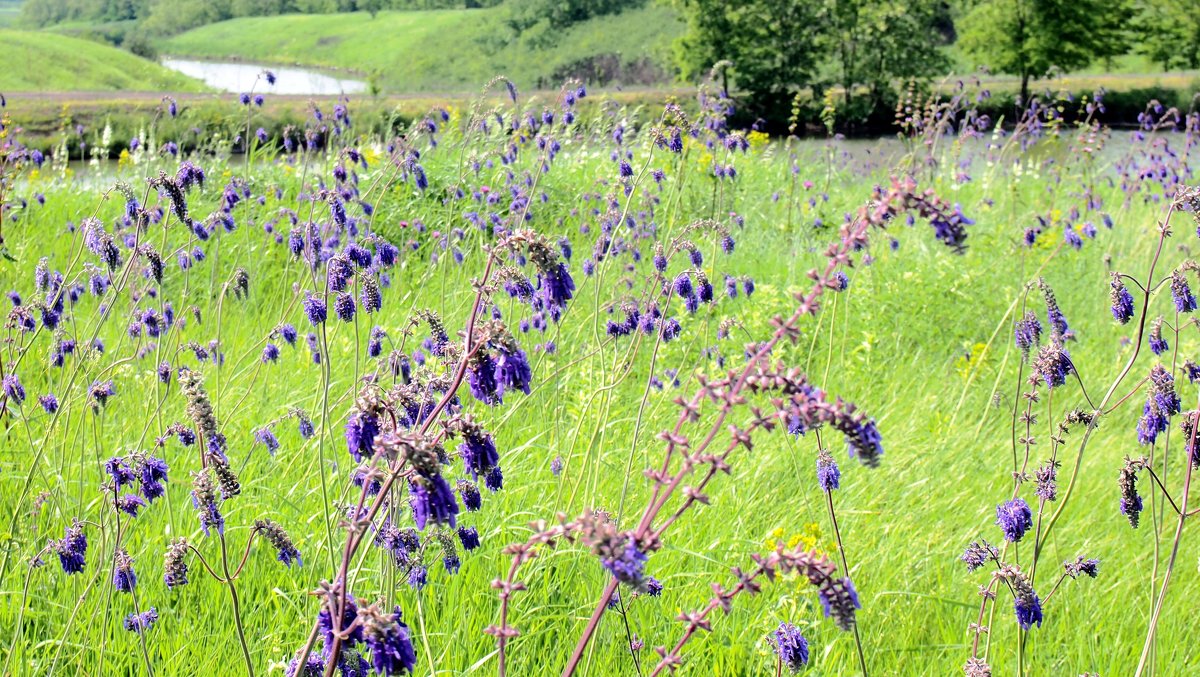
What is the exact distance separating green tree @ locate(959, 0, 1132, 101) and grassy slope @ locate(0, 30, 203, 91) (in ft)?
79.8

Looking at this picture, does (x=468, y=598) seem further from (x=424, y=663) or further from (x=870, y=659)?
Result: (x=870, y=659)

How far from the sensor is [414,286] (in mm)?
5738

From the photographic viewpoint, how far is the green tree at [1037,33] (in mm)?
29078

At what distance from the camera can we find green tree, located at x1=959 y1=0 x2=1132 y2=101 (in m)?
29.1

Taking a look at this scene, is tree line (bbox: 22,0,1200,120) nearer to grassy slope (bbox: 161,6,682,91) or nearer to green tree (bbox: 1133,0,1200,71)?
green tree (bbox: 1133,0,1200,71)

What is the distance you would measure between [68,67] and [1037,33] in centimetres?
3309

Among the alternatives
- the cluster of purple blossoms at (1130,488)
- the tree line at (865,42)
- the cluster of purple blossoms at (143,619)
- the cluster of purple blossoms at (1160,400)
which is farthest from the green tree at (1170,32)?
the cluster of purple blossoms at (143,619)

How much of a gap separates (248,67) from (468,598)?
65140 mm

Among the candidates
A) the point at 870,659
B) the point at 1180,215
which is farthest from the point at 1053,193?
the point at 870,659

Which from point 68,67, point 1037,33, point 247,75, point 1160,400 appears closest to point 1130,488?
point 1160,400

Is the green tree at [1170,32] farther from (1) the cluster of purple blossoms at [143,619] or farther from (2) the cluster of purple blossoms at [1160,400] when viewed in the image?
(1) the cluster of purple blossoms at [143,619]

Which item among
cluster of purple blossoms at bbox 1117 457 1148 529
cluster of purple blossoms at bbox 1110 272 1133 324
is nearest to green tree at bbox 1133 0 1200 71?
cluster of purple blossoms at bbox 1110 272 1133 324

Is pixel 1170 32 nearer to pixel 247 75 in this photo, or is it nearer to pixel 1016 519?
pixel 247 75

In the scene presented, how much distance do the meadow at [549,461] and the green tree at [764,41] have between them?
81.2 ft
